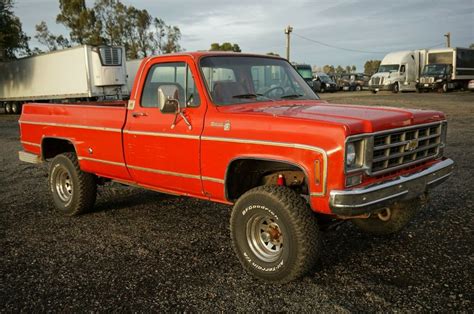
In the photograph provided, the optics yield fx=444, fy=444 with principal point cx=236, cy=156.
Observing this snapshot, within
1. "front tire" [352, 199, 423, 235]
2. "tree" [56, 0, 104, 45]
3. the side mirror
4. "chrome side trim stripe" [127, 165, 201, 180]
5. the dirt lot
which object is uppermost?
"tree" [56, 0, 104, 45]

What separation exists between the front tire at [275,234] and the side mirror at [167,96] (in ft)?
3.74

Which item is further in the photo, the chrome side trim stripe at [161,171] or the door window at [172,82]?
the door window at [172,82]

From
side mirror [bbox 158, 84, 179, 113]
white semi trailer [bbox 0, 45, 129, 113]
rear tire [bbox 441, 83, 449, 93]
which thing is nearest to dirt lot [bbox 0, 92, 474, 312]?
side mirror [bbox 158, 84, 179, 113]

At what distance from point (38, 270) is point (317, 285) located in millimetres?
2521

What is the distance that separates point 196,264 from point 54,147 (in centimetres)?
327

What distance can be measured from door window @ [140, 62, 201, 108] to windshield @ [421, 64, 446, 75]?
33.2 meters

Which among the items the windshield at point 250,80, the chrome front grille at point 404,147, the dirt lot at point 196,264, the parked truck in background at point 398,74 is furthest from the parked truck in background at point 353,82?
the chrome front grille at point 404,147

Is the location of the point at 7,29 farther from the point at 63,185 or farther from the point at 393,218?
the point at 393,218

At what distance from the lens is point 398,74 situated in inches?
1348

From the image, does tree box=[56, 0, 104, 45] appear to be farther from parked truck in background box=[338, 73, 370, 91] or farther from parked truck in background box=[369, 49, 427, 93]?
parked truck in background box=[369, 49, 427, 93]

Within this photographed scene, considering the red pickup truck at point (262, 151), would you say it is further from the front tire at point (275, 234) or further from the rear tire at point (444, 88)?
the rear tire at point (444, 88)

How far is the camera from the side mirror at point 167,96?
4.11 m

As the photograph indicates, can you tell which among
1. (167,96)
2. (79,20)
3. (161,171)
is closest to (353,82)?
(79,20)

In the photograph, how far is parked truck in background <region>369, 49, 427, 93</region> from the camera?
1339 inches
